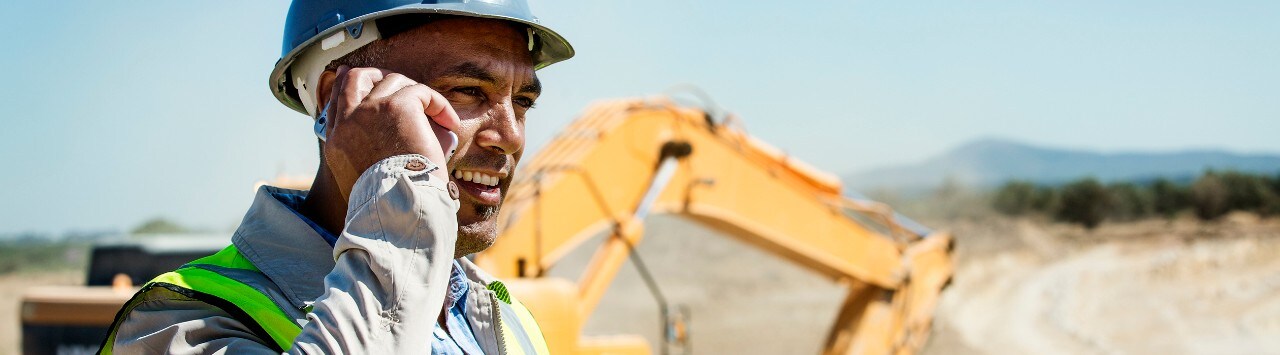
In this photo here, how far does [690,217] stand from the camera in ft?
22.2

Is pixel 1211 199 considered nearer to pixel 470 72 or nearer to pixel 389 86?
pixel 470 72

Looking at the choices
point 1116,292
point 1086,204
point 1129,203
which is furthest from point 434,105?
point 1129,203

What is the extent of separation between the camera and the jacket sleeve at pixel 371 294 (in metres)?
1.43

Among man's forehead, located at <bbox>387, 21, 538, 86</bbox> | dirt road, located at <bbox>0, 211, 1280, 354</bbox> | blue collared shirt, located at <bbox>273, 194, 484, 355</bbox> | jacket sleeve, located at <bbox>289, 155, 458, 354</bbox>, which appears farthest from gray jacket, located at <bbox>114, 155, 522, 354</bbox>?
dirt road, located at <bbox>0, 211, 1280, 354</bbox>

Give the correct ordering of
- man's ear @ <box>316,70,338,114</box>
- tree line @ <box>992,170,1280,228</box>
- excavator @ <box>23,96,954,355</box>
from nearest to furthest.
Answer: man's ear @ <box>316,70,338,114</box> → excavator @ <box>23,96,954,355</box> → tree line @ <box>992,170,1280,228</box>

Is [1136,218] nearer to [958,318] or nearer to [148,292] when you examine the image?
[958,318]

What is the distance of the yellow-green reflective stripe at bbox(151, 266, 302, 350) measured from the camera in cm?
159

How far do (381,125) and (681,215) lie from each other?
16.8 feet

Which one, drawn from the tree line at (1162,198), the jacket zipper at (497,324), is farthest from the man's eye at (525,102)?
the tree line at (1162,198)

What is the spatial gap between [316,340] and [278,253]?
0.43 m

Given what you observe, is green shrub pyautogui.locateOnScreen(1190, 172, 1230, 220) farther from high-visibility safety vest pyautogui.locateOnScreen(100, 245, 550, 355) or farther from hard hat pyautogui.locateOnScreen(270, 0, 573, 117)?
high-visibility safety vest pyautogui.locateOnScreen(100, 245, 550, 355)

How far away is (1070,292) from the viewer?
20234mm

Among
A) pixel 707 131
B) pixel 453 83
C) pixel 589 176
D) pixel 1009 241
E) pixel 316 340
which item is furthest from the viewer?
pixel 1009 241

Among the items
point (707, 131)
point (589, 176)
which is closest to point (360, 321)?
point (589, 176)
